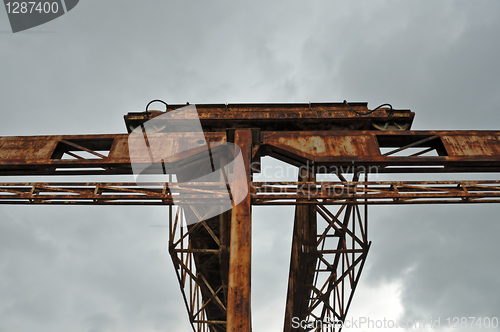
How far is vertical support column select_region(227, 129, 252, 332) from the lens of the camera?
5.21 meters

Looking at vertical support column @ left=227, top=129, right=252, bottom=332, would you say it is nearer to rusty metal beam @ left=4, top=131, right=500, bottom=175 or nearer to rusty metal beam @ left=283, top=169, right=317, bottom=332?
rusty metal beam @ left=4, top=131, right=500, bottom=175

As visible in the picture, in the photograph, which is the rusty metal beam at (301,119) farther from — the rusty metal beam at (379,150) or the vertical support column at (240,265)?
the vertical support column at (240,265)

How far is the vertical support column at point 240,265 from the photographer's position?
521cm

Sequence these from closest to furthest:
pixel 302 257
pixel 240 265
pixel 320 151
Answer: pixel 240 265
pixel 320 151
pixel 302 257

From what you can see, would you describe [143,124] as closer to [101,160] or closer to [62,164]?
[101,160]

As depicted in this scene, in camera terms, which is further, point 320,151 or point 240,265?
point 320,151

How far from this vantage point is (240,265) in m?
5.57

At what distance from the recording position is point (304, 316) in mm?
12812

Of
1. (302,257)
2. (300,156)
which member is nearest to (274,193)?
(300,156)

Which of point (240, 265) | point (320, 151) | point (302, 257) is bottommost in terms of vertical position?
point (302, 257)

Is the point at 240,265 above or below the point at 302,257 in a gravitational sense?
above

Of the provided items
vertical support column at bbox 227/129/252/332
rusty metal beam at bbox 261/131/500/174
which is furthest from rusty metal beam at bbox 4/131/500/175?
vertical support column at bbox 227/129/252/332

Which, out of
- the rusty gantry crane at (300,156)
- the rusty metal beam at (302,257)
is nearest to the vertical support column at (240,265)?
the rusty gantry crane at (300,156)

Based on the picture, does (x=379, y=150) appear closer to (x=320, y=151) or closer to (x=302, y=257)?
(x=320, y=151)
